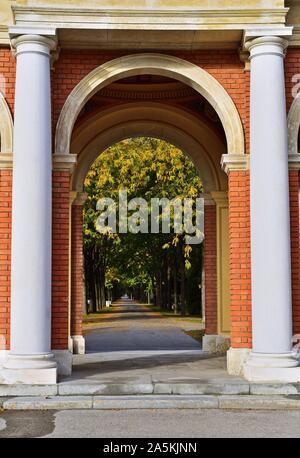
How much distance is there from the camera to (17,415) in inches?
317

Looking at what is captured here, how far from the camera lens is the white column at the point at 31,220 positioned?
9.66 m

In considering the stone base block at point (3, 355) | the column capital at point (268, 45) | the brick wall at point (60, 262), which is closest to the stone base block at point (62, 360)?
the brick wall at point (60, 262)

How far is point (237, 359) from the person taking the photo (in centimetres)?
1050

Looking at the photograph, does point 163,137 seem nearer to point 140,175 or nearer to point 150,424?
point 150,424

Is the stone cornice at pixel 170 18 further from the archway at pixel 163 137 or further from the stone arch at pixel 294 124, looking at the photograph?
the archway at pixel 163 137

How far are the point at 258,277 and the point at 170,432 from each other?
3.73 metres

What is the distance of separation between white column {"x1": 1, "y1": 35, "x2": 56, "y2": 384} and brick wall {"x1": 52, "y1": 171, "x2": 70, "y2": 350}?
603 mm

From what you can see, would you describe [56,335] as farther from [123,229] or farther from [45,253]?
[123,229]

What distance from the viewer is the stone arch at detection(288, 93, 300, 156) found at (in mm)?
10734

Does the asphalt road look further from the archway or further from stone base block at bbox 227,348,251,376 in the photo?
the archway

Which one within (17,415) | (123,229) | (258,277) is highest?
(123,229)

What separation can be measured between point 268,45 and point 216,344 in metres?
6.81

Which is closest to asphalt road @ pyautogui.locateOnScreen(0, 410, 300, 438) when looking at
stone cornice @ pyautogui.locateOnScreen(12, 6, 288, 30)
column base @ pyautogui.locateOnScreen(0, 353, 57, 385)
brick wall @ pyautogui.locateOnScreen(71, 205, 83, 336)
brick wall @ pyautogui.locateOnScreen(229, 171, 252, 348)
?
column base @ pyautogui.locateOnScreen(0, 353, 57, 385)
